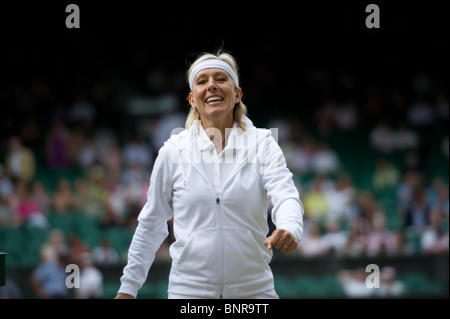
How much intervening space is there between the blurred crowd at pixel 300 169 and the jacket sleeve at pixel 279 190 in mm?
6420

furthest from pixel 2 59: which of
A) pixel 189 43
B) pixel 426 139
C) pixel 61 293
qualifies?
pixel 426 139

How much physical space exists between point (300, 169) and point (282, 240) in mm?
9805

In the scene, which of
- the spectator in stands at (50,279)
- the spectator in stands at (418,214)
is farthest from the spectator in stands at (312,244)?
the spectator in stands at (50,279)

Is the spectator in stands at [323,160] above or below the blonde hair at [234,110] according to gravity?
above

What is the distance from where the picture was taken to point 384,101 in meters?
15.0

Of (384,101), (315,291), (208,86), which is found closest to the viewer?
(208,86)

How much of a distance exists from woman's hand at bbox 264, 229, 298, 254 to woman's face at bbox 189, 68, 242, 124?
31.4 inches

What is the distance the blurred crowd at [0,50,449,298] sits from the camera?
10430 mm

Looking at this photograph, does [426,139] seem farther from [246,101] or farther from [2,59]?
[2,59]

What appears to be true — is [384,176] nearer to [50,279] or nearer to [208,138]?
[50,279]

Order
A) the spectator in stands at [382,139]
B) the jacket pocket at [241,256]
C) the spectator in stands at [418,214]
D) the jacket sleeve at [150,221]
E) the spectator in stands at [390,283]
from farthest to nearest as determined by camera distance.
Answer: the spectator in stands at [382,139]
the spectator in stands at [418,214]
the spectator in stands at [390,283]
the jacket sleeve at [150,221]
the jacket pocket at [241,256]

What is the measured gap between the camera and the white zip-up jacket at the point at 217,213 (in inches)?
129

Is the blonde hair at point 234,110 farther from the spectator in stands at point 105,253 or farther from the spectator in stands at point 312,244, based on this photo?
the spectator in stands at point 312,244

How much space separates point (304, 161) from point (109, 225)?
401 centimetres
